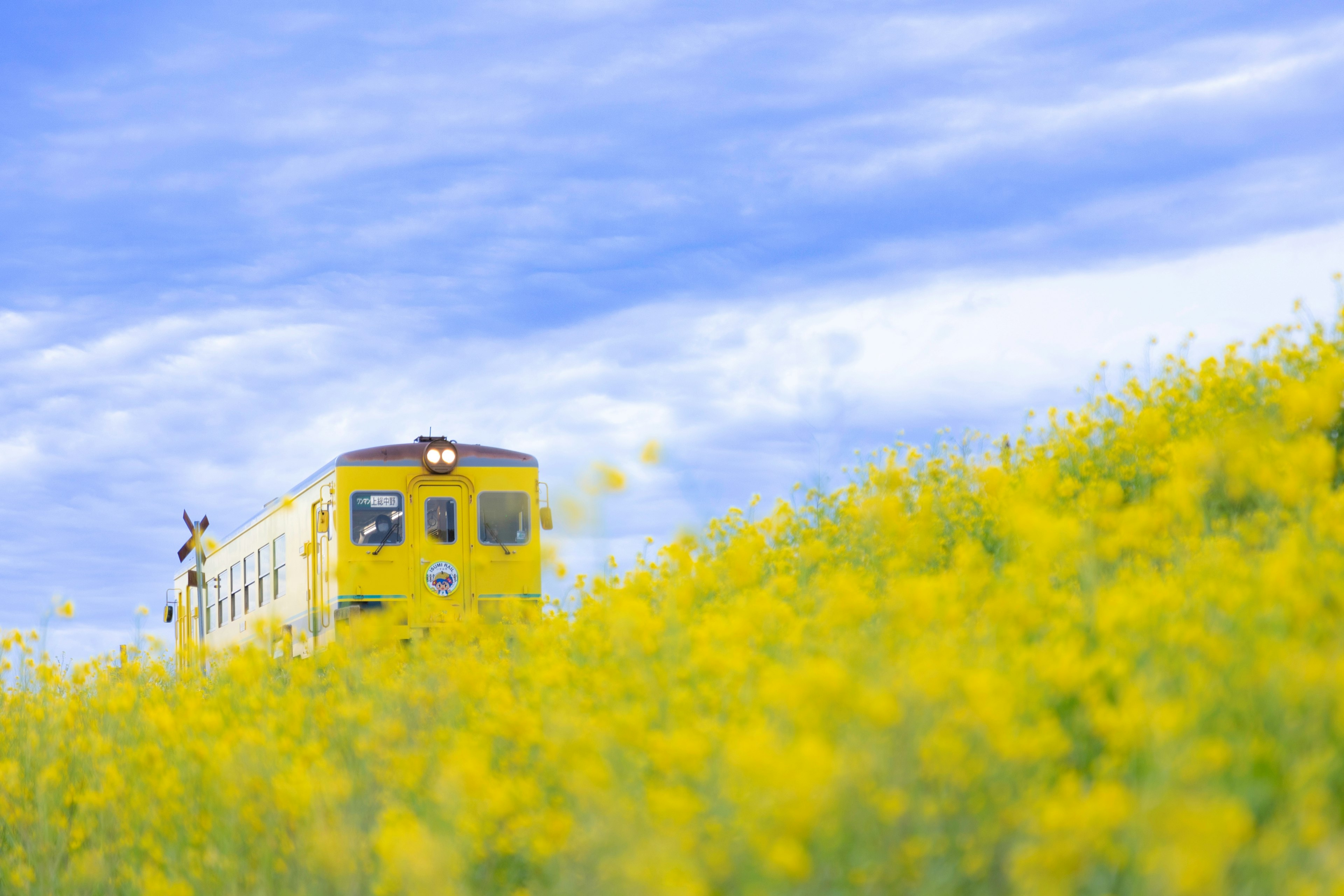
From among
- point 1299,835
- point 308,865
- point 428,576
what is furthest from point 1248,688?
point 428,576

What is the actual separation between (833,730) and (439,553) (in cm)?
1100

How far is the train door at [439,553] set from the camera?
535 inches

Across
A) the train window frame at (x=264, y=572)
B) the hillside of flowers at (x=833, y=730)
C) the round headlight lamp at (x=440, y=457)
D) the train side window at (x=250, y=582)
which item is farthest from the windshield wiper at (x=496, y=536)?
the hillside of flowers at (x=833, y=730)

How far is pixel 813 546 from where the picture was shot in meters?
6.21

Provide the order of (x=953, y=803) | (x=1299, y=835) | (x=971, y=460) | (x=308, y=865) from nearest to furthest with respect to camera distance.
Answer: (x=1299, y=835) → (x=953, y=803) → (x=308, y=865) → (x=971, y=460)

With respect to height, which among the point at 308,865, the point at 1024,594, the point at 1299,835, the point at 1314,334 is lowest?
the point at 308,865

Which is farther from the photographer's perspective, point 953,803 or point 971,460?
point 971,460

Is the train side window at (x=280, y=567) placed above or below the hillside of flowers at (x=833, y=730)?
above

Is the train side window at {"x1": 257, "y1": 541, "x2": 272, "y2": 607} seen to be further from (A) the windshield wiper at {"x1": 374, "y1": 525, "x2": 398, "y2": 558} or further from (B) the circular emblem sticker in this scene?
(B) the circular emblem sticker

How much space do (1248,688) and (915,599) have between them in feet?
3.33

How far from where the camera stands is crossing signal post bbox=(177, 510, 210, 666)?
574 inches

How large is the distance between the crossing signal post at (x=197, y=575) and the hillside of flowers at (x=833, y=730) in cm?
713

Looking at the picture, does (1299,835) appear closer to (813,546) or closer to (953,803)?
(953,803)

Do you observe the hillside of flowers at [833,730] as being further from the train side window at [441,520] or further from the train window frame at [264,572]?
the train window frame at [264,572]
